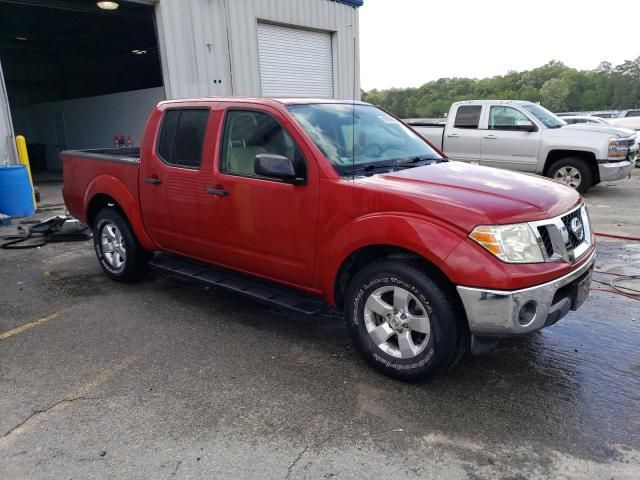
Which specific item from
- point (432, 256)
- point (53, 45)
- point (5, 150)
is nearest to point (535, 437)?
point (432, 256)

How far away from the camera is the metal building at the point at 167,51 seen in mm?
11531

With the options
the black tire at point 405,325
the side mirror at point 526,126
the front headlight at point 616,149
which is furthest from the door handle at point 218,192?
the front headlight at point 616,149

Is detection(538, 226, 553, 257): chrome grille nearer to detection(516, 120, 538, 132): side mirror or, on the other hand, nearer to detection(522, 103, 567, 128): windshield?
detection(516, 120, 538, 132): side mirror

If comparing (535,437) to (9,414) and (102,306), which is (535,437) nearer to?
(9,414)

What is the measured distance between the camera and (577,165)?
10.3 meters

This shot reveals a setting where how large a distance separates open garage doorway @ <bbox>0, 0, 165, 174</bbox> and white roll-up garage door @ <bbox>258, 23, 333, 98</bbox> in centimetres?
294

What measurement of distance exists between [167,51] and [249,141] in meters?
8.35

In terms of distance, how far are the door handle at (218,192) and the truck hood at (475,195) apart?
4.14 ft

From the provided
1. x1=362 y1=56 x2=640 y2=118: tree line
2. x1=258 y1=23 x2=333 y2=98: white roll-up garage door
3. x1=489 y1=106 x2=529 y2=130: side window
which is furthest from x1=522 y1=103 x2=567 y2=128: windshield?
x1=362 y1=56 x2=640 y2=118: tree line

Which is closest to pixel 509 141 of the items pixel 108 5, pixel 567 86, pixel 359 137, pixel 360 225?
pixel 359 137

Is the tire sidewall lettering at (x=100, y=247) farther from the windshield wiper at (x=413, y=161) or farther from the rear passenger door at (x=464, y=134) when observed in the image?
the rear passenger door at (x=464, y=134)

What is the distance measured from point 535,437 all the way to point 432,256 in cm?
113

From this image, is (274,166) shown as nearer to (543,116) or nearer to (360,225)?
(360,225)

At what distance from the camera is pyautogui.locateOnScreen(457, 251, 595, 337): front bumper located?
9.45ft
